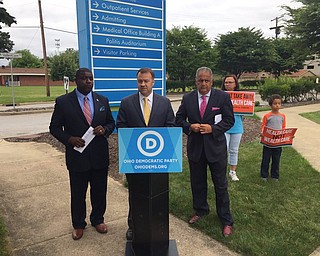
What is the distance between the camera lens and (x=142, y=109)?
8.98ft

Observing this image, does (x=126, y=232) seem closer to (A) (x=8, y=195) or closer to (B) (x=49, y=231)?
(B) (x=49, y=231)

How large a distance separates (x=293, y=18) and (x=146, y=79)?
2182 cm

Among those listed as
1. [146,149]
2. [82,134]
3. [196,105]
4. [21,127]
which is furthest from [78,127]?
[21,127]

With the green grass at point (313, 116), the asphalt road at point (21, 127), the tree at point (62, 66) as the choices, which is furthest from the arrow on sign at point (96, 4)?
the tree at point (62, 66)

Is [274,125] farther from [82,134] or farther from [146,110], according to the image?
[82,134]

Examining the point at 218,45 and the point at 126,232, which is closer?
the point at 126,232

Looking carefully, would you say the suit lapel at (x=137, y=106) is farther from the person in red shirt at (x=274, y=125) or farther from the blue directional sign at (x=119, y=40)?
the blue directional sign at (x=119, y=40)

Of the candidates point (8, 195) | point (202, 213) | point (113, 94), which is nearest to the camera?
A: point (202, 213)

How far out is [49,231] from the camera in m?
3.35

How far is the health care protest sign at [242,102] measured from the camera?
15.1 ft

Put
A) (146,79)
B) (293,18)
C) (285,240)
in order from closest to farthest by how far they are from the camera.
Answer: (146,79) → (285,240) → (293,18)

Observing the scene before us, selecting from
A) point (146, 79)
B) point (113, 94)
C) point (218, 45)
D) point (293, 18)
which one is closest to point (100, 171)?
point (146, 79)

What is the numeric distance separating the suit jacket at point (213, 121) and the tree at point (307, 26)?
18.5 metres

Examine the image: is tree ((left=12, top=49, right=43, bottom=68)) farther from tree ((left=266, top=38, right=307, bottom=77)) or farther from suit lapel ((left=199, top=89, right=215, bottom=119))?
suit lapel ((left=199, top=89, right=215, bottom=119))
